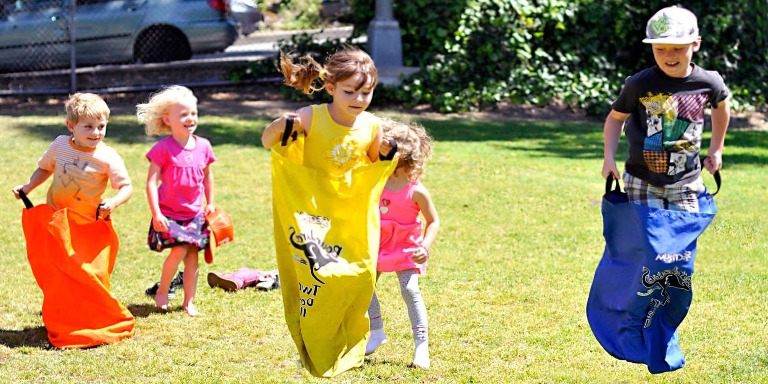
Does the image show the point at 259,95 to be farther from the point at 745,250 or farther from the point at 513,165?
the point at 745,250

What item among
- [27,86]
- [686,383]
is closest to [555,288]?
[686,383]

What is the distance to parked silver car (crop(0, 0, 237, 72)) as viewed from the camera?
14.1m

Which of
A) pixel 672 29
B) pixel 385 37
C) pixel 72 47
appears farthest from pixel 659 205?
pixel 72 47

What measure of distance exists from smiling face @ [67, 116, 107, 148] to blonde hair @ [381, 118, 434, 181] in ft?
5.10

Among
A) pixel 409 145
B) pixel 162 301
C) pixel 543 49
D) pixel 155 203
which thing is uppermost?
pixel 409 145

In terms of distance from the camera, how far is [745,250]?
7488 mm

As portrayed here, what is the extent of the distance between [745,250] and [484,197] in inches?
104

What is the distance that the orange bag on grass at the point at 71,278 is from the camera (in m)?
5.32

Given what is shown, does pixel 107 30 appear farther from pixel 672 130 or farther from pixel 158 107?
pixel 672 130

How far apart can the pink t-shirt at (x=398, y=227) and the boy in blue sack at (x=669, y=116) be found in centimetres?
99

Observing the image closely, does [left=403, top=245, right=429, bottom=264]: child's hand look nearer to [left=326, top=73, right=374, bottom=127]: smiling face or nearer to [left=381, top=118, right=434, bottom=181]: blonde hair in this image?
[left=381, top=118, right=434, bottom=181]: blonde hair

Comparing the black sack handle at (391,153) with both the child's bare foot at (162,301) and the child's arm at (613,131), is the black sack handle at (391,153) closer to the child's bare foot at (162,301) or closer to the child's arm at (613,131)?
the child's arm at (613,131)

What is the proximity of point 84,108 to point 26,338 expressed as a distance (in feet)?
4.16

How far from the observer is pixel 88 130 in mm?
5348
